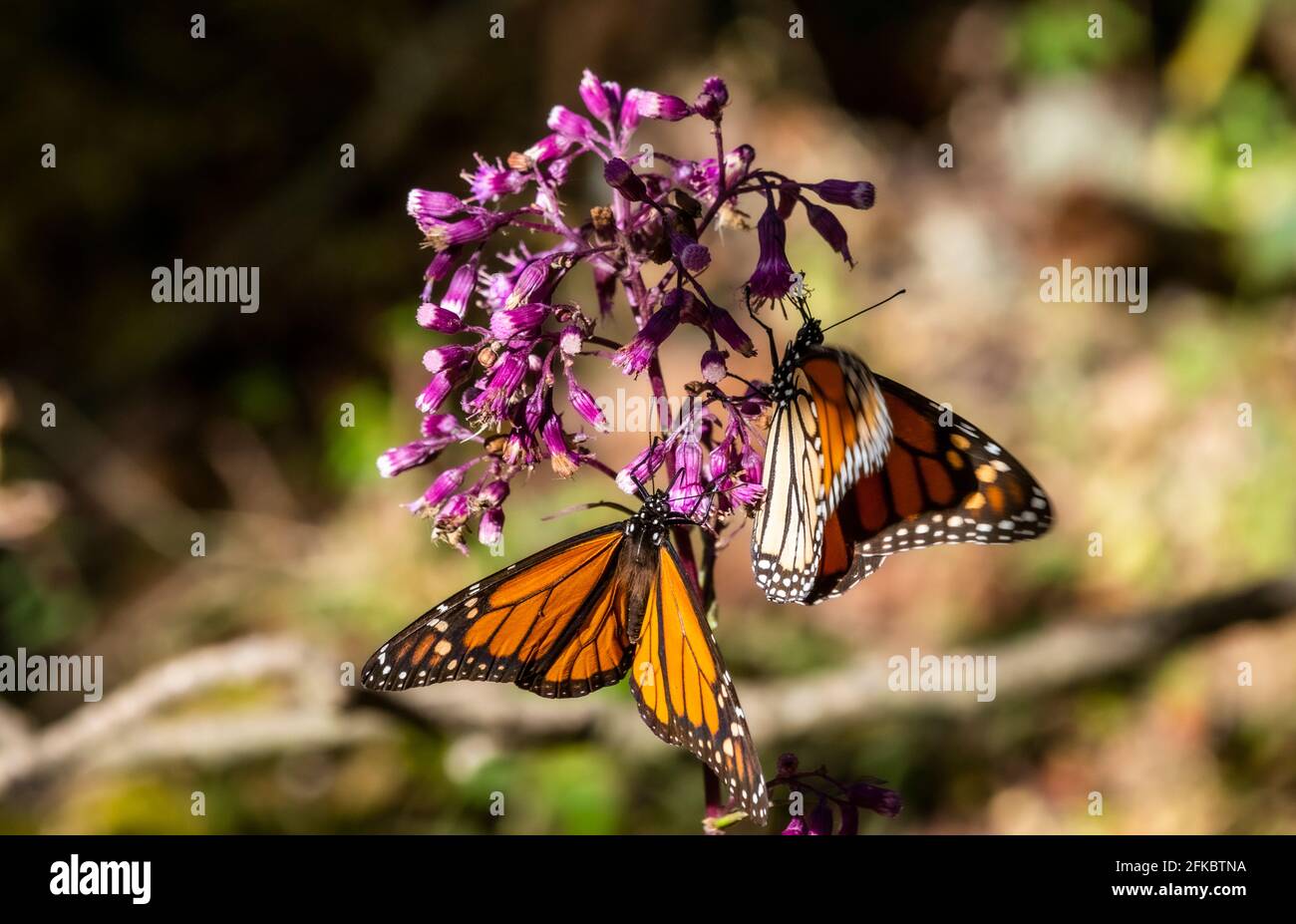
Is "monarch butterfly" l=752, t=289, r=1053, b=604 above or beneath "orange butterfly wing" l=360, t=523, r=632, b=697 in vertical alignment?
above

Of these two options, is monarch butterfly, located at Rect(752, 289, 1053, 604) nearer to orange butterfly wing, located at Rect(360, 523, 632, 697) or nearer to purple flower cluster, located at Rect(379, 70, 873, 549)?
purple flower cluster, located at Rect(379, 70, 873, 549)

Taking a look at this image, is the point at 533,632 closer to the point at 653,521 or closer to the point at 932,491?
the point at 653,521

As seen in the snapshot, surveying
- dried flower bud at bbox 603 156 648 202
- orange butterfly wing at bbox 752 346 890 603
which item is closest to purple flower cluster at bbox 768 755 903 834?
orange butterfly wing at bbox 752 346 890 603

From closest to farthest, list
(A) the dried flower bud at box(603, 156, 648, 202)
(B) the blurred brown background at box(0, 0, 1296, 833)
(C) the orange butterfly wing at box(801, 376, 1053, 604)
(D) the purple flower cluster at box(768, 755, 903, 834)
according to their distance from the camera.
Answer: (A) the dried flower bud at box(603, 156, 648, 202)
(D) the purple flower cluster at box(768, 755, 903, 834)
(C) the orange butterfly wing at box(801, 376, 1053, 604)
(B) the blurred brown background at box(0, 0, 1296, 833)

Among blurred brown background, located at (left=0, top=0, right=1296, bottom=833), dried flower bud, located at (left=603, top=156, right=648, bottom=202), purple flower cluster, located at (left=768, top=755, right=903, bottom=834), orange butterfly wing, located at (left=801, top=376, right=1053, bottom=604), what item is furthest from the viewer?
blurred brown background, located at (left=0, top=0, right=1296, bottom=833)

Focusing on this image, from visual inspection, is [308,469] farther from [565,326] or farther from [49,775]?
[565,326]

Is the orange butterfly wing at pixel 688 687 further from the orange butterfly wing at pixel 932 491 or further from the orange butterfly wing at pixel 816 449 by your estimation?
the orange butterfly wing at pixel 932 491

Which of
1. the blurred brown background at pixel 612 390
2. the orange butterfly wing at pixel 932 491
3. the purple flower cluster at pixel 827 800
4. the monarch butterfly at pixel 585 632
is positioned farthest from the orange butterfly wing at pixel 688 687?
the blurred brown background at pixel 612 390
